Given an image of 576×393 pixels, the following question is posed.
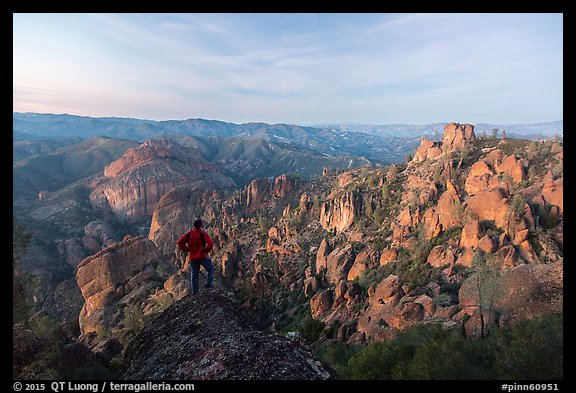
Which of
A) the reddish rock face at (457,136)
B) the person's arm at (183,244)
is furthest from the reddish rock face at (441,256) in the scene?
the reddish rock face at (457,136)

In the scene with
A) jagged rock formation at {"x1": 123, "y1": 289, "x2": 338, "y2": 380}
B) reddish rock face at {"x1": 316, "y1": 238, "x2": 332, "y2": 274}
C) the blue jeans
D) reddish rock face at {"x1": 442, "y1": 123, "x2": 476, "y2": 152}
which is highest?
reddish rock face at {"x1": 442, "y1": 123, "x2": 476, "y2": 152}

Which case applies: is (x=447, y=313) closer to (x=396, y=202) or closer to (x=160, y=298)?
(x=160, y=298)

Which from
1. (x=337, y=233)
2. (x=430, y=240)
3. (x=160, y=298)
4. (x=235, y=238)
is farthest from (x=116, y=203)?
(x=430, y=240)

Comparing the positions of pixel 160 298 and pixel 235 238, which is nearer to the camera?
pixel 160 298

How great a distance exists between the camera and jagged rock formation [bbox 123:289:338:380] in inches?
259

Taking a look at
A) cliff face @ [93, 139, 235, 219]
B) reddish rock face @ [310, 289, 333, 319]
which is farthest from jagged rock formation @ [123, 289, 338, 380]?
cliff face @ [93, 139, 235, 219]

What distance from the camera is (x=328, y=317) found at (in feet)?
117

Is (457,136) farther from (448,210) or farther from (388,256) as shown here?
(388,256)

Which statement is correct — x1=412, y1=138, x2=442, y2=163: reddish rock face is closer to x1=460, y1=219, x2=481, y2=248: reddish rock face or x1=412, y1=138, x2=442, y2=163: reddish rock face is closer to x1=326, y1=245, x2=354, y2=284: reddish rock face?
x1=326, y1=245, x2=354, y2=284: reddish rock face

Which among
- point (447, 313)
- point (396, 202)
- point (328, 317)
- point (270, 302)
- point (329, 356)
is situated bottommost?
point (270, 302)

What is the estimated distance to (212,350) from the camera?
7.73 meters

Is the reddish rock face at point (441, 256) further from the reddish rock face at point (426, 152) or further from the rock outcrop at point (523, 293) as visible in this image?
the reddish rock face at point (426, 152)

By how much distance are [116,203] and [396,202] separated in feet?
374
